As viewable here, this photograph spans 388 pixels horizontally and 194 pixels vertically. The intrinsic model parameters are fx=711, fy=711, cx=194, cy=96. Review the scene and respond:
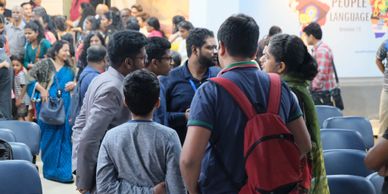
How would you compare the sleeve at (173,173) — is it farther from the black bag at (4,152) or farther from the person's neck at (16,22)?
the person's neck at (16,22)

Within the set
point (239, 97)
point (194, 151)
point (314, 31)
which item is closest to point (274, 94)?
point (239, 97)

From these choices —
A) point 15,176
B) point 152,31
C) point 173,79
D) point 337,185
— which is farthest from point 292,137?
point 152,31

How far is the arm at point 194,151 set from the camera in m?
2.62

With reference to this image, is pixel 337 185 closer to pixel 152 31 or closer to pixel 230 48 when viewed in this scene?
pixel 230 48

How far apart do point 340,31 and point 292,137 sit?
7.66 meters

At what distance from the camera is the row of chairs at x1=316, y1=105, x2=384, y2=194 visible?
13.0 feet

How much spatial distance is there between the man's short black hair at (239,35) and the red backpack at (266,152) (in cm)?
13

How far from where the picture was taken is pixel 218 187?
2.69 meters

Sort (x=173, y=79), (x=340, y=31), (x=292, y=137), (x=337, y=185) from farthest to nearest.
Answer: (x=340, y=31) < (x=173, y=79) < (x=337, y=185) < (x=292, y=137)

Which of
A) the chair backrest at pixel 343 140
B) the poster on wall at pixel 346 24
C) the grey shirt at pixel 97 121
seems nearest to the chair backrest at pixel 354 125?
the chair backrest at pixel 343 140

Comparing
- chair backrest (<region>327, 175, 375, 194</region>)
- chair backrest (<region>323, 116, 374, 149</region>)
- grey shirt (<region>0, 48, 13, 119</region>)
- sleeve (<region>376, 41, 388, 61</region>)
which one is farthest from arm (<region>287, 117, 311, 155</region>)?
grey shirt (<region>0, 48, 13, 119</region>)

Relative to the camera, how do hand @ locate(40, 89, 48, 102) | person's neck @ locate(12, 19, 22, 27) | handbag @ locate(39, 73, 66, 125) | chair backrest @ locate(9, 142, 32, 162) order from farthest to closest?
person's neck @ locate(12, 19, 22, 27), hand @ locate(40, 89, 48, 102), handbag @ locate(39, 73, 66, 125), chair backrest @ locate(9, 142, 32, 162)

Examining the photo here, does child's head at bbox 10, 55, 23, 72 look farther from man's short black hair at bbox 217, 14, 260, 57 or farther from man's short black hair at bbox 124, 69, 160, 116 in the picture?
man's short black hair at bbox 217, 14, 260, 57

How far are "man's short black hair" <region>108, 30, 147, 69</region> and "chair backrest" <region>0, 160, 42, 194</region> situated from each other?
99 centimetres
